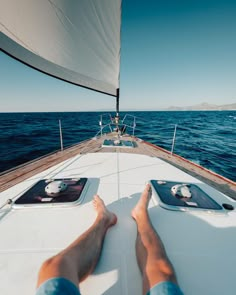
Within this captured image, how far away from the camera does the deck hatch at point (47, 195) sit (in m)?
1.11

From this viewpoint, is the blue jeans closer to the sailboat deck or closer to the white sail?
the sailboat deck

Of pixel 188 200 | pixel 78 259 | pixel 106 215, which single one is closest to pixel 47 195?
pixel 106 215

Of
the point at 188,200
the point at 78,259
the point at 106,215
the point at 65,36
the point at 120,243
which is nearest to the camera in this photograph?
the point at 78,259

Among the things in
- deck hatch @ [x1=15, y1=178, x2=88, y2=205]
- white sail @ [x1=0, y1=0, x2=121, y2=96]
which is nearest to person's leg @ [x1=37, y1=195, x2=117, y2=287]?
deck hatch @ [x1=15, y1=178, x2=88, y2=205]

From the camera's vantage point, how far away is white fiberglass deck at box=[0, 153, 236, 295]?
64 centimetres

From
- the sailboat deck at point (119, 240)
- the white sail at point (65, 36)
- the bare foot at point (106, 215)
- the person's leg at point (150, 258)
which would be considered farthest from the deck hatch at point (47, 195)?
Result: the white sail at point (65, 36)

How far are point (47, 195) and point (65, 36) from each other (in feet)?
4.78

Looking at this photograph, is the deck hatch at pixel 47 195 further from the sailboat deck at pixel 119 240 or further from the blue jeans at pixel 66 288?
the blue jeans at pixel 66 288

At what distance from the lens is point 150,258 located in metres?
0.69

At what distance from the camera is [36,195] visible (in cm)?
119

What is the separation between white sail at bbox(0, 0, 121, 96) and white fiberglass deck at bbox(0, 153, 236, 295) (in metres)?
1.13

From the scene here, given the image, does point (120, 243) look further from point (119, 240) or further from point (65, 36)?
point (65, 36)

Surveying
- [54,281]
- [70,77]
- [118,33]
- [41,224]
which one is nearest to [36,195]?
[41,224]

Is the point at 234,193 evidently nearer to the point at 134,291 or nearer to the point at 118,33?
the point at 134,291
